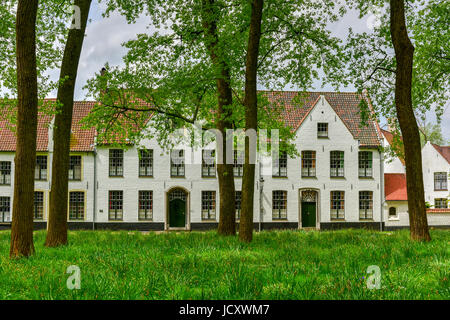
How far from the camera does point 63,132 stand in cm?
1088

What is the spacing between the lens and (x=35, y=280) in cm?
591

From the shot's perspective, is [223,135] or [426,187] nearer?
[223,135]

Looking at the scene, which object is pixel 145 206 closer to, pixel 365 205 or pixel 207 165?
pixel 207 165

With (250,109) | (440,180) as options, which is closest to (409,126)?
(250,109)

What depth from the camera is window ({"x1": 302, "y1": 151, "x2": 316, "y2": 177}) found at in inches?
1323

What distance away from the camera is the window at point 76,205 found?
32.0 meters

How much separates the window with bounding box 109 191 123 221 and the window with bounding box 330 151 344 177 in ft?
53.6

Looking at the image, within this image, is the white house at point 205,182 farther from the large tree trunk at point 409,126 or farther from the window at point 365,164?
the large tree trunk at point 409,126

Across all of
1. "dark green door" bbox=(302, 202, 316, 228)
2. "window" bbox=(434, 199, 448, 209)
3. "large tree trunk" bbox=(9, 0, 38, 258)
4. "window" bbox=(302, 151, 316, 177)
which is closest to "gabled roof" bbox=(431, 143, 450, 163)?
"window" bbox=(434, 199, 448, 209)

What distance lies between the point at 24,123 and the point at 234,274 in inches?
205

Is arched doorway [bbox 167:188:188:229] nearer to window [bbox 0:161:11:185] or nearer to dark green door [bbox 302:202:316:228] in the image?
dark green door [bbox 302:202:316:228]

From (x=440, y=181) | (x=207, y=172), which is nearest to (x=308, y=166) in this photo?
(x=207, y=172)

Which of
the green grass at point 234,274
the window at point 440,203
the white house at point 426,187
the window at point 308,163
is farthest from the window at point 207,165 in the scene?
the green grass at point 234,274

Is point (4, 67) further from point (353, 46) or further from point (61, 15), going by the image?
point (353, 46)
